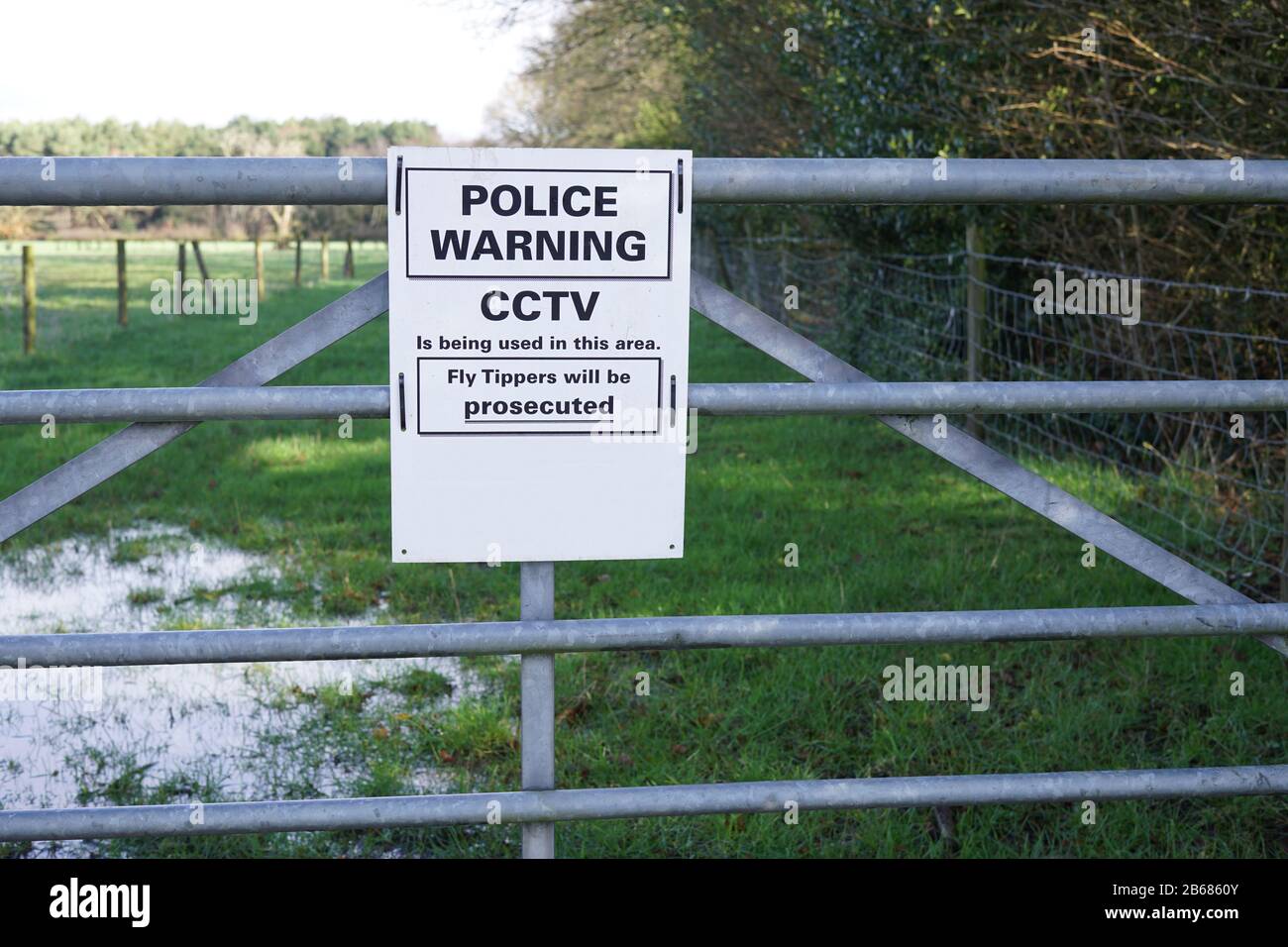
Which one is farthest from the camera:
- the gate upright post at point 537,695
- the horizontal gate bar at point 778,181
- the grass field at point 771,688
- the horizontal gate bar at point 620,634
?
the grass field at point 771,688

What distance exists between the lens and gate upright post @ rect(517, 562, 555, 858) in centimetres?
257

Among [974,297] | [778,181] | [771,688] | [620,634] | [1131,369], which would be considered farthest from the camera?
[974,297]

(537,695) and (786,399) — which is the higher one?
(786,399)

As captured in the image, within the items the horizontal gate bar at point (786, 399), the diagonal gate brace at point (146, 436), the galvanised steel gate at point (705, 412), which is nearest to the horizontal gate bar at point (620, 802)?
the galvanised steel gate at point (705, 412)

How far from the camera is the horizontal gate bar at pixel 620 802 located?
250 centimetres

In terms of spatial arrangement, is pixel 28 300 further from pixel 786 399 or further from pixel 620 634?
pixel 786 399

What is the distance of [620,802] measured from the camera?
8.43ft

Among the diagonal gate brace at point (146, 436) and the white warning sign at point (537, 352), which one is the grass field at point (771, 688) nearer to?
the white warning sign at point (537, 352)

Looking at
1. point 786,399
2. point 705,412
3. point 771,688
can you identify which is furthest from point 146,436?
point 771,688

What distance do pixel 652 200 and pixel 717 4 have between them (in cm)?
1370

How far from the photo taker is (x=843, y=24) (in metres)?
10.7

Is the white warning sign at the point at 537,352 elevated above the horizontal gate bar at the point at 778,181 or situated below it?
below

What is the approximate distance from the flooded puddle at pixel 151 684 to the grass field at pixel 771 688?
0.07 metres

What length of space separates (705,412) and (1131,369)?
21.5 feet
